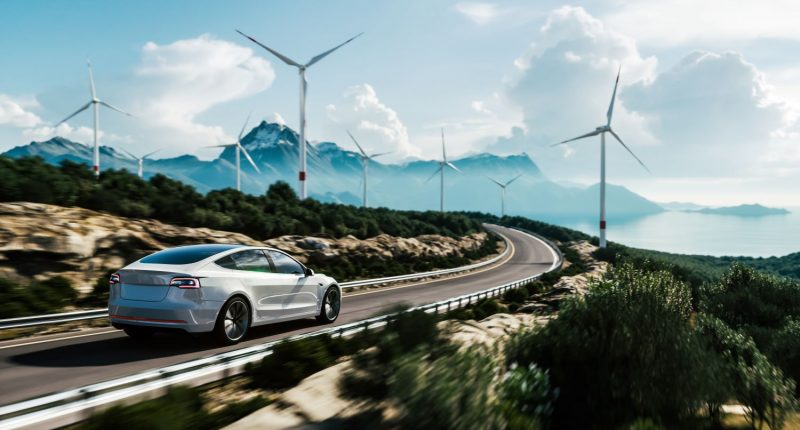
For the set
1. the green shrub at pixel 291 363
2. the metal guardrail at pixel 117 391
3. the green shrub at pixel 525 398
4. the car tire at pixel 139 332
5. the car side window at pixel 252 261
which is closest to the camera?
the green shrub at pixel 525 398

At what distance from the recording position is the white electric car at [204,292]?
327 inches

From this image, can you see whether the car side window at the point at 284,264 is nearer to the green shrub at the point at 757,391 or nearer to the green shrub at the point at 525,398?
the green shrub at the point at 525,398

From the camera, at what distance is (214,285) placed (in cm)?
864

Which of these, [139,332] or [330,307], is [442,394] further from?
[330,307]

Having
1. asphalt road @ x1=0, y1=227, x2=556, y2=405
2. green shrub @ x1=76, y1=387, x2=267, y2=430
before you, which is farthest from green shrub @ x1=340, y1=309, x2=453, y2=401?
green shrub @ x1=76, y1=387, x2=267, y2=430

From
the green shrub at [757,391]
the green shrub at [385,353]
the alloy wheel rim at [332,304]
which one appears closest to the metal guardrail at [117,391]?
the green shrub at [385,353]

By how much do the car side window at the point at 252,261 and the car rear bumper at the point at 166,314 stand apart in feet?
3.47

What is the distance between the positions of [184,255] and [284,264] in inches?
81.4

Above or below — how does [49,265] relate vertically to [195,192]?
below

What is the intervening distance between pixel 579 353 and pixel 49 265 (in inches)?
521

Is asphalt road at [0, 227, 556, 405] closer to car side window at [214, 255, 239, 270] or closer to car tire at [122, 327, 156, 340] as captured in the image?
car tire at [122, 327, 156, 340]

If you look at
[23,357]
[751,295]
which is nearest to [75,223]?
[23,357]

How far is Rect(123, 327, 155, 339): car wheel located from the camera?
28.8 ft

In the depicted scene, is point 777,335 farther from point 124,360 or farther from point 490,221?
point 490,221
